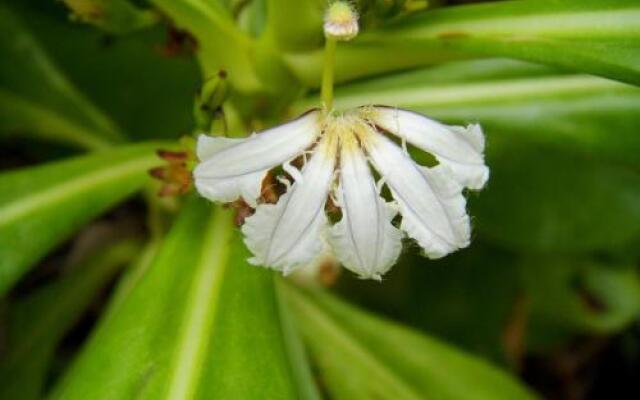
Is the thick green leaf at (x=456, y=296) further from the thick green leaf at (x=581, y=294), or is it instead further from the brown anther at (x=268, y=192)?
the brown anther at (x=268, y=192)

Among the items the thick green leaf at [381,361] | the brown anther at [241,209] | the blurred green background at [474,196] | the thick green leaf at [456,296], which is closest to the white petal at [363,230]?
the brown anther at [241,209]

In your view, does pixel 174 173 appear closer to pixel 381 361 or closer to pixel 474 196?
pixel 381 361

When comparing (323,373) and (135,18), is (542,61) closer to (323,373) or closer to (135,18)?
(135,18)

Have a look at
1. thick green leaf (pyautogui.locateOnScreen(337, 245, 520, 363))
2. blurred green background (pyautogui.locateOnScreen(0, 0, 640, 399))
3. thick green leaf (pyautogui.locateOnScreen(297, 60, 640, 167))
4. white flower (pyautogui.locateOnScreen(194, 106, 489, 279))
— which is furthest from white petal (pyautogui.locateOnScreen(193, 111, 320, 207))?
thick green leaf (pyautogui.locateOnScreen(337, 245, 520, 363))

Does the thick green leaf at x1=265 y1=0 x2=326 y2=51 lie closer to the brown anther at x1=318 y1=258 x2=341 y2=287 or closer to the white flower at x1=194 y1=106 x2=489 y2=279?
the white flower at x1=194 y1=106 x2=489 y2=279

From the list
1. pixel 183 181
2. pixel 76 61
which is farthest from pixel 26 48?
pixel 183 181
